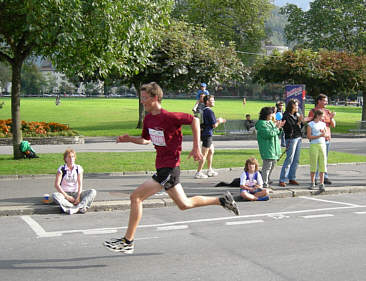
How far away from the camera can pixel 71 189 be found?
929cm

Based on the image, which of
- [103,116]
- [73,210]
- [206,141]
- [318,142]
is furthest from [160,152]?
[103,116]

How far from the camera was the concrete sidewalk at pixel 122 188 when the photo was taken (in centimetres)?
944

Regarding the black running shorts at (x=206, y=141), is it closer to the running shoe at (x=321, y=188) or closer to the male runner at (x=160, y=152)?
the running shoe at (x=321, y=188)

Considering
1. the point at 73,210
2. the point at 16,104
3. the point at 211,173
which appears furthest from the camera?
the point at 16,104

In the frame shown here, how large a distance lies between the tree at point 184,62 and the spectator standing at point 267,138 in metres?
18.7

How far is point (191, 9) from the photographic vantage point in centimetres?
5341

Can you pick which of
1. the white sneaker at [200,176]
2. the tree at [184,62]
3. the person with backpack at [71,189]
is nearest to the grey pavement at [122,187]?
the white sneaker at [200,176]

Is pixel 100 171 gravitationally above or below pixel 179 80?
below

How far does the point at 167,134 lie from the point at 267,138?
4.99 m

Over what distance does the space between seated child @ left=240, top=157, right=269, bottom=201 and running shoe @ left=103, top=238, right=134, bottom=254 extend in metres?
4.32

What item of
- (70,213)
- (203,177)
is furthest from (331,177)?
(70,213)

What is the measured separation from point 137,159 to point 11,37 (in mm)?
5116

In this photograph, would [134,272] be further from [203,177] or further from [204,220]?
[203,177]

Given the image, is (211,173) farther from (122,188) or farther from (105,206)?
(105,206)
